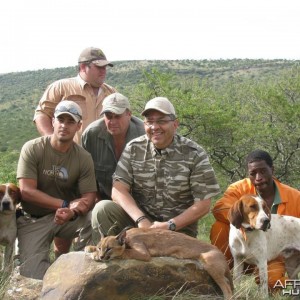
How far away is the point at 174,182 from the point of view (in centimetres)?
564

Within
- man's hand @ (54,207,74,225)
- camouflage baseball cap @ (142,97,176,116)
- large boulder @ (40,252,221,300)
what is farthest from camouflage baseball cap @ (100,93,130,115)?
large boulder @ (40,252,221,300)

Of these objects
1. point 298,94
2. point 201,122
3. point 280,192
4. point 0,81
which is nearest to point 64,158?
point 280,192

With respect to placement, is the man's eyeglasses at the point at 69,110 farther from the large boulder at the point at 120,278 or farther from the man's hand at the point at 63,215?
the large boulder at the point at 120,278

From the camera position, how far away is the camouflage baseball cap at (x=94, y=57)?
7.25 metres

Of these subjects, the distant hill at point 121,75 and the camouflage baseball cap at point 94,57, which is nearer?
the camouflage baseball cap at point 94,57

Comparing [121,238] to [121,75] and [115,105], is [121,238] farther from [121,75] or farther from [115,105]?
[121,75]

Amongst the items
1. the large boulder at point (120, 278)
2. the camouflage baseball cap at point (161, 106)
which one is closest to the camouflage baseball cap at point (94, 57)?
the camouflage baseball cap at point (161, 106)

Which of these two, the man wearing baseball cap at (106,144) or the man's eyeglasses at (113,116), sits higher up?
the man's eyeglasses at (113,116)

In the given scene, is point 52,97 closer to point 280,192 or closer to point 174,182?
point 174,182

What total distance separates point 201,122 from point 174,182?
51.4 ft

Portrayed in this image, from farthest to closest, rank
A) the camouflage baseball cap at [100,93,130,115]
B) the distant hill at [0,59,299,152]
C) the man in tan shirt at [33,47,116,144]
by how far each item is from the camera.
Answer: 1. the distant hill at [0,59,299,152]
2. the man in tan shirt at [33,47,116,144]
3. the camouflage baseball cap at [100,93,130,115]

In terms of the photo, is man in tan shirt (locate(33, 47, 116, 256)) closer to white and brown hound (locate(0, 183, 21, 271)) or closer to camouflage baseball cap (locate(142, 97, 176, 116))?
white and brown hound (locate(0, 183, 21, 271))

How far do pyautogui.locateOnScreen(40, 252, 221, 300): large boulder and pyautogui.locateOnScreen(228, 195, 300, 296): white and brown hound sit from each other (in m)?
0.78

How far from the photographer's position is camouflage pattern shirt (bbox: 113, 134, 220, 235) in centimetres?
558
